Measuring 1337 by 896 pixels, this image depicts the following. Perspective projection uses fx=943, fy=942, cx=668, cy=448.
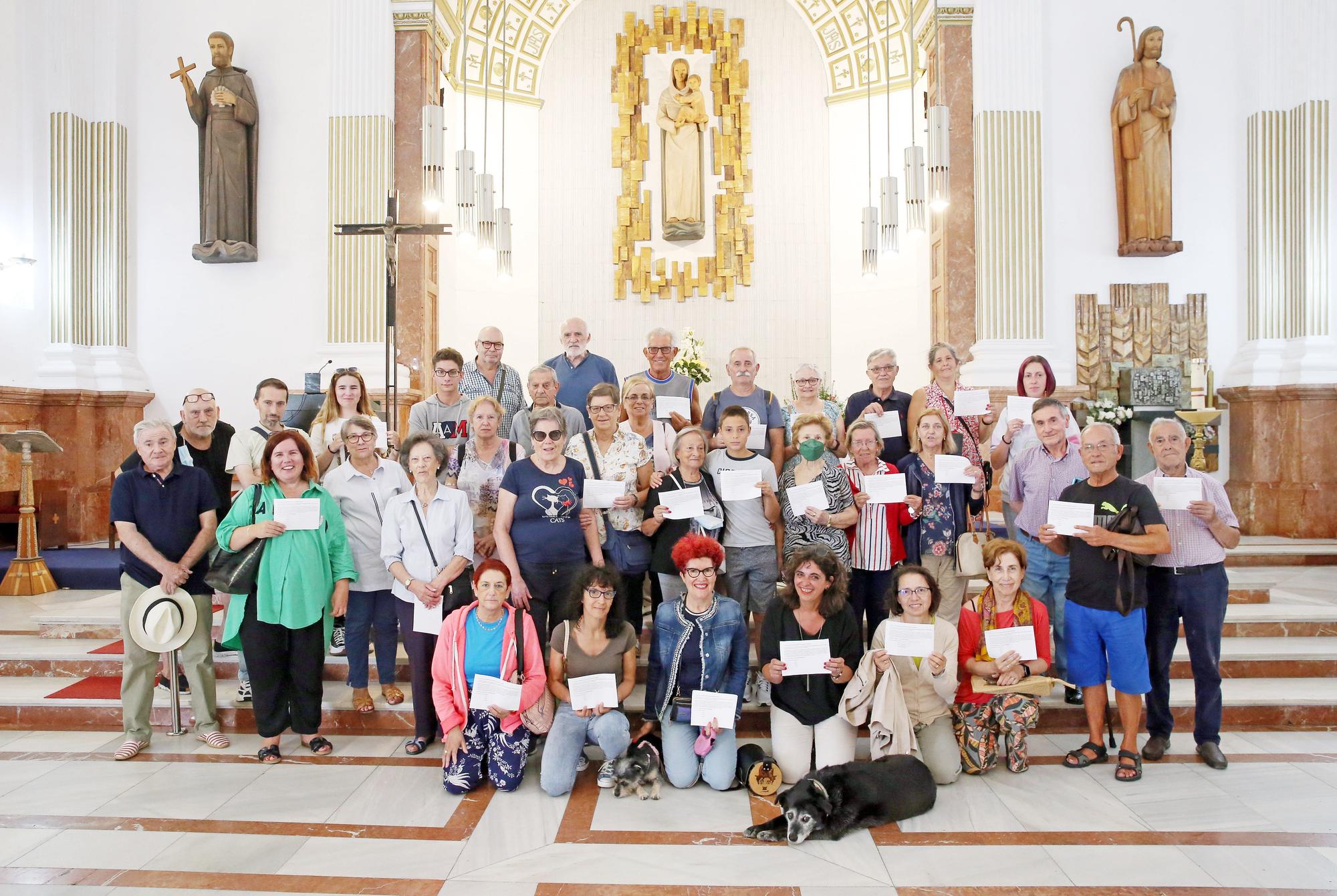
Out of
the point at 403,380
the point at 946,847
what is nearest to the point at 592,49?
the point at 403,380

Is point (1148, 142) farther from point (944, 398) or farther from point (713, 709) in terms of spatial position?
point (713, 709)

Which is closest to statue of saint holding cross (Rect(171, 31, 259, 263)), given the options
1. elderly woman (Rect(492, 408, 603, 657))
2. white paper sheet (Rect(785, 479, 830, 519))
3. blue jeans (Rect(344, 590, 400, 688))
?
blue jeans (Rect(344, 590, 400, 688))

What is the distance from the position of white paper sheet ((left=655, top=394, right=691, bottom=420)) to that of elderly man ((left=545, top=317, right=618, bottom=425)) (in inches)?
25.2

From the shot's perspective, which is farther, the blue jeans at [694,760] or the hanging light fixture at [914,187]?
the hanging light fixture at [914,187]

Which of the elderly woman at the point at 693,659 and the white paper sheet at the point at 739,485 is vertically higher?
the white paper sheet at the point at 739,485

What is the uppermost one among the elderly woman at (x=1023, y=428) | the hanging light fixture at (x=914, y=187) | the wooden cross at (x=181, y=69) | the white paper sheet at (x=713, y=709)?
the wooden cross at (x=181, y=69)

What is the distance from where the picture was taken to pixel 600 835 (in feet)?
12.0

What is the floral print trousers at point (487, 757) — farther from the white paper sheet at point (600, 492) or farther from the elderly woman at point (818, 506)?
the elderly woman at point (818, 506)

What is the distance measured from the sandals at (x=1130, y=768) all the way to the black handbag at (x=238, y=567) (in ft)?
13.3

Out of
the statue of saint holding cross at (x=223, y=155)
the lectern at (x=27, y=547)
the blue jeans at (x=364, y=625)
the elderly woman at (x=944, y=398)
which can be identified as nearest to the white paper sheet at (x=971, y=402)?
the elderly woman at (x=944, y=398)

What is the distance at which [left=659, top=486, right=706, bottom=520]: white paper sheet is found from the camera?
4547mm

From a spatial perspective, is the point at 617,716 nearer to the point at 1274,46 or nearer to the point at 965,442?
the point at 965,442

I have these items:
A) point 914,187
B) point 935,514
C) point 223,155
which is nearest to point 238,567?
point 935,514

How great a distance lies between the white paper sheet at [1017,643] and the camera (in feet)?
14.0
